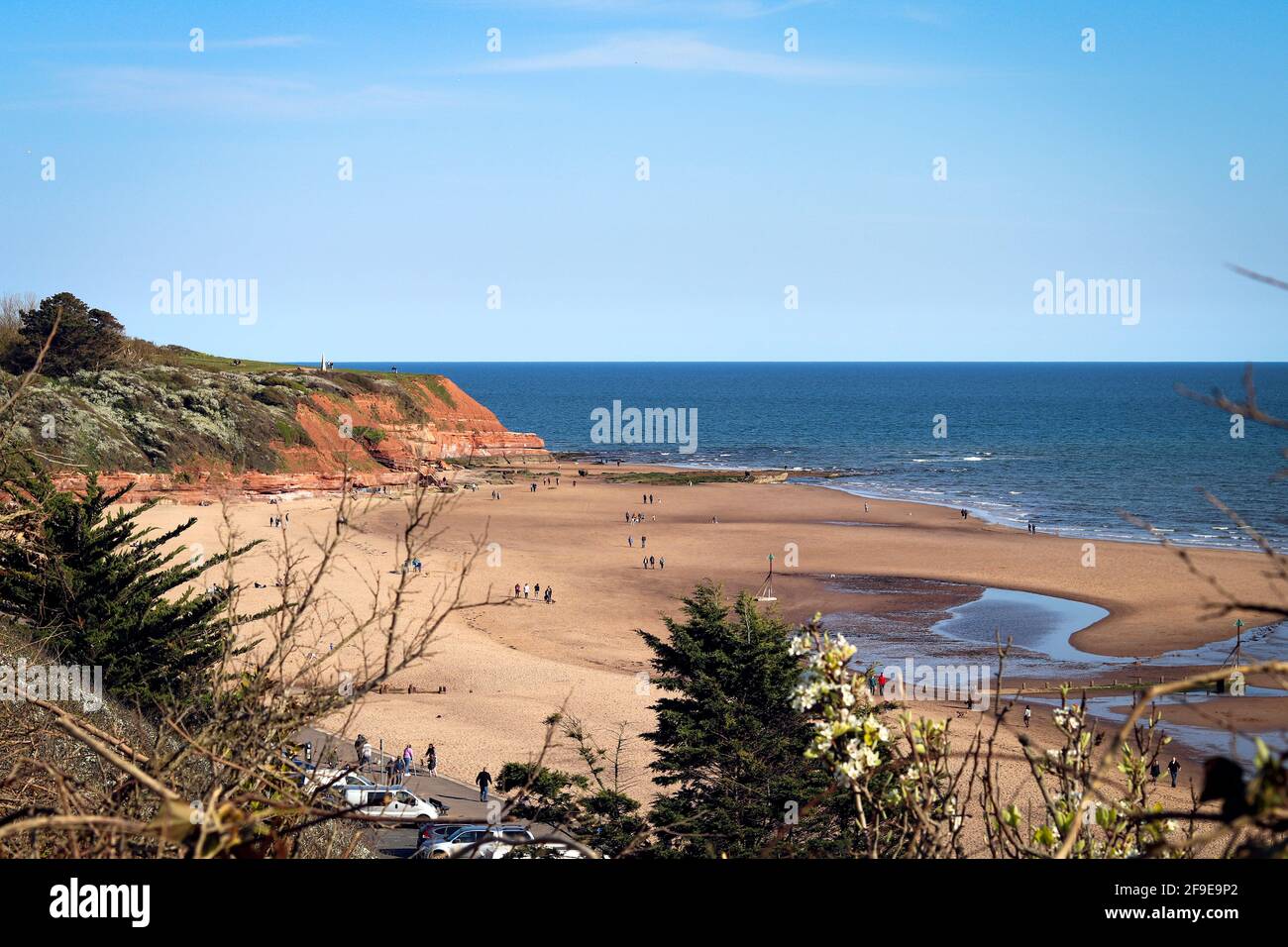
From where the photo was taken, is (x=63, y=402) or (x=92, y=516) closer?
(x=92, y=516)

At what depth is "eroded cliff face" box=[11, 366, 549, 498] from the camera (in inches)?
2371

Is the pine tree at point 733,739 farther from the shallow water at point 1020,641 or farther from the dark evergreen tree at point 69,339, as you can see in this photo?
the dark evergreen tree at point 69,339

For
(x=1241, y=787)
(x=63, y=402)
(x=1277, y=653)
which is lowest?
(x=1277, y=653)

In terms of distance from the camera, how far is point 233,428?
71062 millimetres

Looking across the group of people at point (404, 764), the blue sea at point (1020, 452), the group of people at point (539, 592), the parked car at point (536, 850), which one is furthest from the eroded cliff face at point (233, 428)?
the parked car at point (536, 850)

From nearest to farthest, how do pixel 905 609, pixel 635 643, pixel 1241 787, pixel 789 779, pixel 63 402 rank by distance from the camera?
pixel 1241 787 → pixel 789 779 → pixel 635 643 → pixel 905 609 → pixel 63 402

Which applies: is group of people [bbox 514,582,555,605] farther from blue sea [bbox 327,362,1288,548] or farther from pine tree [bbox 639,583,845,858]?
pine tree [bbox 639,583,845,858]

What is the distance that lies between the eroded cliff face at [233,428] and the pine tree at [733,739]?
3652 centimetres

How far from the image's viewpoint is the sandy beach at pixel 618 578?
29516mm

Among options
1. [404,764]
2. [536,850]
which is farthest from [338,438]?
[536,850]
